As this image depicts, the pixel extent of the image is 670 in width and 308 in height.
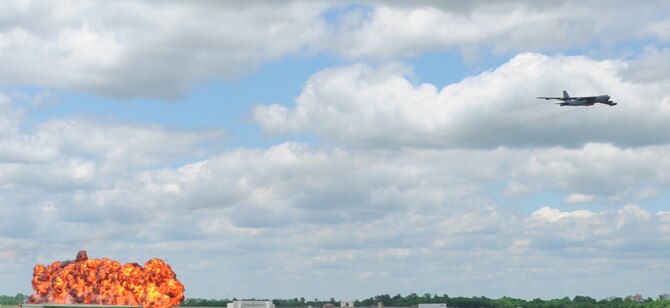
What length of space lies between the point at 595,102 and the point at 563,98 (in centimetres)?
668

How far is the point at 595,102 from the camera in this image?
189625 millimetres

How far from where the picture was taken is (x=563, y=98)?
19375 centimetres
